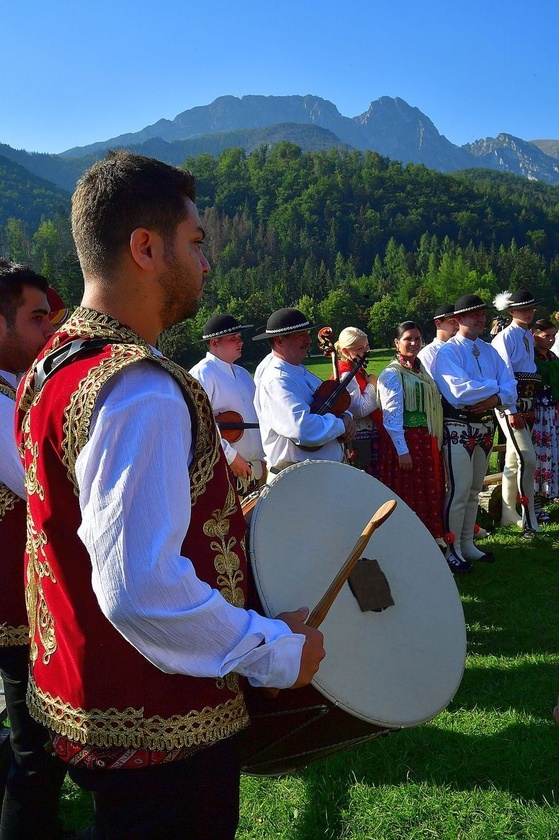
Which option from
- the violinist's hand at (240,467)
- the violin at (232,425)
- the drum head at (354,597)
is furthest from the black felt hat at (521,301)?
the drum head at (354,597)

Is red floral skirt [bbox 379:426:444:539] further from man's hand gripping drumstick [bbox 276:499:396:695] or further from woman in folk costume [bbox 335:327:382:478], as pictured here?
man's hand gripping drumstick [bbox 276:499:396:695]

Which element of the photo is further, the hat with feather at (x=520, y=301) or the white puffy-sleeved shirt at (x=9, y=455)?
the hat with feather at (x=520, y=301)

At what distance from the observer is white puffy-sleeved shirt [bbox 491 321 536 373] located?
6.93 metres

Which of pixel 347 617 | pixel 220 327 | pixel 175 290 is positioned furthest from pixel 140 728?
pixel 220 327

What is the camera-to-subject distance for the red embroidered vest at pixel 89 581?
1.25 metres

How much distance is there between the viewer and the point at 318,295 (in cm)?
8588

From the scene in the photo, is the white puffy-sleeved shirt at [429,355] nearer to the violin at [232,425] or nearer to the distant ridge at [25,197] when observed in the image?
the violin at [232,425]

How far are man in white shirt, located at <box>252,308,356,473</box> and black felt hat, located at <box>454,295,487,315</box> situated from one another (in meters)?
1.77

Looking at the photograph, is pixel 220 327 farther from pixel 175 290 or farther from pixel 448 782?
pixel 175 290

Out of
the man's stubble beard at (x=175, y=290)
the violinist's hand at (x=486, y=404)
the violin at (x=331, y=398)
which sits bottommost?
the violinist's hand at (x=486, y=404)

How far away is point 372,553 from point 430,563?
0.29m

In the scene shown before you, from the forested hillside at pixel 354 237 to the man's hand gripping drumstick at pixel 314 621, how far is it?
7084 centimetres

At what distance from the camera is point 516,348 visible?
6.97m

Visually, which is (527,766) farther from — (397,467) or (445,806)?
(397,467)
